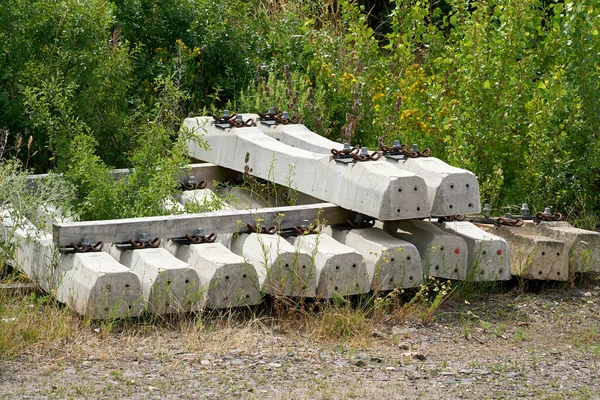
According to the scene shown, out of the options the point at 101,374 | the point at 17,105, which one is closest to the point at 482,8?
the point at 17,105

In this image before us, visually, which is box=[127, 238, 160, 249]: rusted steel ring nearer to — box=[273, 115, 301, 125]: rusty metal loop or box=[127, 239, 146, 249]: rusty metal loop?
box=[127, 239, 146, 249]: rusty metal loop

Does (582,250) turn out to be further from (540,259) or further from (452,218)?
(452,218)

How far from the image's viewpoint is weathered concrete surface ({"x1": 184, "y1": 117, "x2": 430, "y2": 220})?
571 cm

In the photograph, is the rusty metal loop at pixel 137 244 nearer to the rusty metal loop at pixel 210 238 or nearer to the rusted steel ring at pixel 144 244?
the rusted steel ring at pixel 144 244

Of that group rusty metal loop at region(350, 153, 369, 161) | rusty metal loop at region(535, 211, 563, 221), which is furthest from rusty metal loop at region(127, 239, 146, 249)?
rusty metal loop at region(535, 211, 563, 221)

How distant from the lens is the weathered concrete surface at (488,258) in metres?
6.05

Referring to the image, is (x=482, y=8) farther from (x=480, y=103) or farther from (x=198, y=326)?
(x=198, y=326)

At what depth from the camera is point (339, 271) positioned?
5.55m

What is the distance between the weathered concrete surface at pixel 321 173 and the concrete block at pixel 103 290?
1411 millimetres

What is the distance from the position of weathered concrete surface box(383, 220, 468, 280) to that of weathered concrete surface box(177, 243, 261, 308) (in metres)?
1.08

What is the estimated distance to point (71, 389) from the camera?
446cm

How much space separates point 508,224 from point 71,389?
10.5 ft

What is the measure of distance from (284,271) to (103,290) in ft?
3.15

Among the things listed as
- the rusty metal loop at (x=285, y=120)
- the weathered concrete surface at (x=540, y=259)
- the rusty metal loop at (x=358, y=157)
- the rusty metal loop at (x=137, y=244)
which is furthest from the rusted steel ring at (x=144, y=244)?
the weathered concrete surface at (x=540, y=259)
